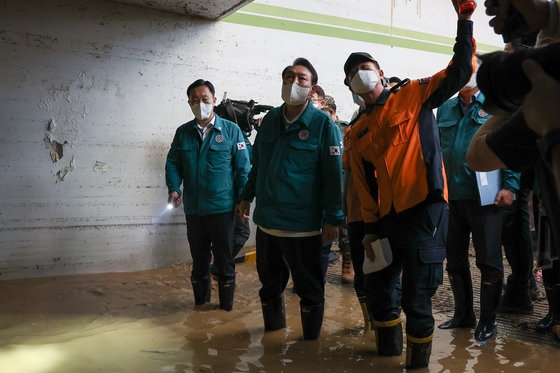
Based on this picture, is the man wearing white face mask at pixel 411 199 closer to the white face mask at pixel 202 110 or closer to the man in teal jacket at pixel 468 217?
the man in teal jacket at pixel 468 217

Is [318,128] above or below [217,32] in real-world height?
below

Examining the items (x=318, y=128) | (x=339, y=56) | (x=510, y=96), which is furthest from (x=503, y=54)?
(x=339, y=56)

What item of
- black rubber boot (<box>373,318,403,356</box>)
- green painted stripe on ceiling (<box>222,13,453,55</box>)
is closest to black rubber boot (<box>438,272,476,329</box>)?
black rubber boot (<box>373,318,403,356</box>)

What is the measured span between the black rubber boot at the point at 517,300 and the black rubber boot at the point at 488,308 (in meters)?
0.64

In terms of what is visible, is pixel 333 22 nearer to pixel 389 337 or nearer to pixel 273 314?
pixel 273 314

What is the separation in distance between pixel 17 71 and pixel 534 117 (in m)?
4.81

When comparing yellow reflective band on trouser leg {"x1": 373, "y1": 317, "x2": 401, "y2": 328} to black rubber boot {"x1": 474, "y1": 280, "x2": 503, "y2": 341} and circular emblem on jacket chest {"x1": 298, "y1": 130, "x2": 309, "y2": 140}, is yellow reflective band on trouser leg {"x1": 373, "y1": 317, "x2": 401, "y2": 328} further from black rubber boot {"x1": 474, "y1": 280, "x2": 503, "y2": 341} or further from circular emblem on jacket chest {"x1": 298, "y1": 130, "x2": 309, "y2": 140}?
circular emblem on jacket chest {"x1": 298, "y1": 130, "x2": 309, "y2": 140}

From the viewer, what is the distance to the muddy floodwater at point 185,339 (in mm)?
2699

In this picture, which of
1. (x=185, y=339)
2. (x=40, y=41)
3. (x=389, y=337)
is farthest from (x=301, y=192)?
(x=40, y=41)

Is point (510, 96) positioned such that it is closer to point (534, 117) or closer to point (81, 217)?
point (534, 117)

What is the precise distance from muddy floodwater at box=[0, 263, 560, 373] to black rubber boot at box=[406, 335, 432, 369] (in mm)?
83

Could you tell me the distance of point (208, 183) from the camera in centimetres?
390

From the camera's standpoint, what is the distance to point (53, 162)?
4.79 metres

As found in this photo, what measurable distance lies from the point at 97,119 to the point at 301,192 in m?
2.88
